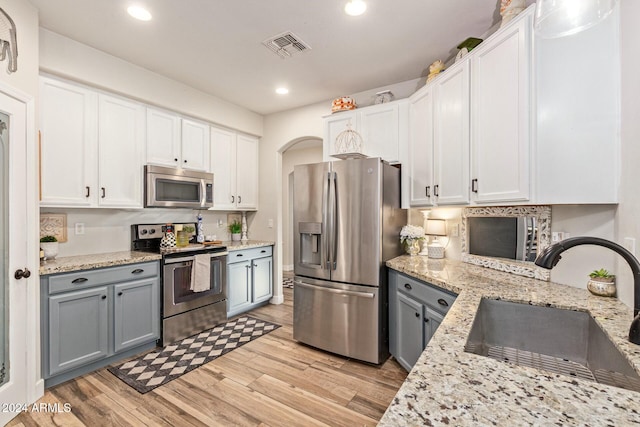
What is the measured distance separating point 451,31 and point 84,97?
321 centimetres

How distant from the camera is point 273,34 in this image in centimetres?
247

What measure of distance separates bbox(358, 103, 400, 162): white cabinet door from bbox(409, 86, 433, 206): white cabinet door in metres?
0.17

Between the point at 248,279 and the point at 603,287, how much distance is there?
3464 millimetres

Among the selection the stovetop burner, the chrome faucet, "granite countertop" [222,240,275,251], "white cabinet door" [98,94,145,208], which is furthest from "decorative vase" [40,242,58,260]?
the chrome faucet

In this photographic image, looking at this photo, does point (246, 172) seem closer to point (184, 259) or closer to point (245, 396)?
point (184, 259)

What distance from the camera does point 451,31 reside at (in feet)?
7.89

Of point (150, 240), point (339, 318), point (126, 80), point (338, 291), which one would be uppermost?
point (126, 80)

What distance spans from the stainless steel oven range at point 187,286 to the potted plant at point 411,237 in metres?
2.08

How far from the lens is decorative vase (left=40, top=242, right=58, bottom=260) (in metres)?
2.51

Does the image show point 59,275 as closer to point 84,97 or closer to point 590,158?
point 84,97

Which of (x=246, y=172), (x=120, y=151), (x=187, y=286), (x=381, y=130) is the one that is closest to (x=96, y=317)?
(x=187, y=286)

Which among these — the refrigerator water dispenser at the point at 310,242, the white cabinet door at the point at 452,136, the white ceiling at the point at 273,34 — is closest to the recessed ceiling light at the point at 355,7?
the white ceiling at the point at 273,34

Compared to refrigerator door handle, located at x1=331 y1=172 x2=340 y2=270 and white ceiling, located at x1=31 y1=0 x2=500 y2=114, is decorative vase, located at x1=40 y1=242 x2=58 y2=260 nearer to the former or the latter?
white ceiling, located at x1=31 y1=0 x2=500 y2=114

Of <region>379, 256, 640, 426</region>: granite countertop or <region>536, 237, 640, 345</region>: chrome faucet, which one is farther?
<region>536, 237, 640, 345</region>: chrome faucet
